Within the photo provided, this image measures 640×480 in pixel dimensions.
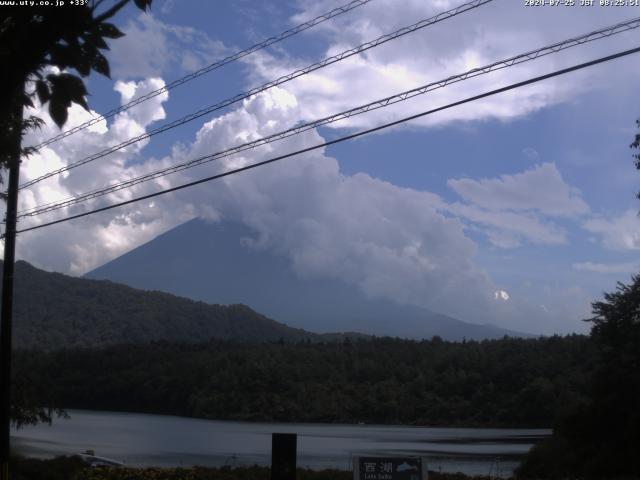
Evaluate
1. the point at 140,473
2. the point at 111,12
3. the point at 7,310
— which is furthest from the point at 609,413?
the point at 111,12

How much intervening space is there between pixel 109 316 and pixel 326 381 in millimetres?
80564

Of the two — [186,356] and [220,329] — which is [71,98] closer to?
[186,356]

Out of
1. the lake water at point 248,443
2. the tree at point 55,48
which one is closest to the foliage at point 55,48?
the tree at point 55,48

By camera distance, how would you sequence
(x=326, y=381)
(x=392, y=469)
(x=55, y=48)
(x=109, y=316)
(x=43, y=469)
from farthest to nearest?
1. (x=109, y=316)
2. (x=326, y=381)
3. (x=43, y=469)
4. (x=392, y=469)
5. (x=55, y=48)

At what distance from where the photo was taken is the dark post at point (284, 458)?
12.7m

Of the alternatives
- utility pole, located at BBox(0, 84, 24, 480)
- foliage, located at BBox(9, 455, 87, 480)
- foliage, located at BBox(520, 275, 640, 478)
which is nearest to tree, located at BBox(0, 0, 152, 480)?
utility pole, located at BBox(0, 84, 24, 480)

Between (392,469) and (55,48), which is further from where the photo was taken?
(392,469)

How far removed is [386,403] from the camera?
98.6 meters

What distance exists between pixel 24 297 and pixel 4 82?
175 metres

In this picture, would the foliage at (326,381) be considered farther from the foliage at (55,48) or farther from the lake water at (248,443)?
the foliage at (55,48)

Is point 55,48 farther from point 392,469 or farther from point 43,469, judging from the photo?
point 43,469

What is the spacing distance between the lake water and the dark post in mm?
24716

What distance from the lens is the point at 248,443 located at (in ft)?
214

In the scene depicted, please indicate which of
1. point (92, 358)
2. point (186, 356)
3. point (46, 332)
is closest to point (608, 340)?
point (92, 358)
